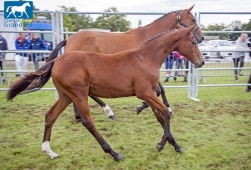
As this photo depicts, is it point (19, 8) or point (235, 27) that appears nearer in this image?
point (19, 8)

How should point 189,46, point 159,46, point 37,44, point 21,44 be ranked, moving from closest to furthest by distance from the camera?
1. point 159,46
2. point 189,46
3. point 21,44
4. point 37,44

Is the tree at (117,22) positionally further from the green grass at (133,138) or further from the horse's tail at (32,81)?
the horse's tail at (32,81)

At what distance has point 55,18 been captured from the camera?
19.6 ft

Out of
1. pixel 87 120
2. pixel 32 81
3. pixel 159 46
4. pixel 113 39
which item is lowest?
pixel 87 120

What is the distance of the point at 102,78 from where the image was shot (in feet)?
10.4

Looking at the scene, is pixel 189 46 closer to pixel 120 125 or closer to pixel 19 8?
pixel 120 125

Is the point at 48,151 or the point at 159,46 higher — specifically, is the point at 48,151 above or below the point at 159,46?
below

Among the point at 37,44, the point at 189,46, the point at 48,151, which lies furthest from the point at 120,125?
the point at 37,44

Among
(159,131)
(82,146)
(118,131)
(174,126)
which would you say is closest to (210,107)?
(174,126)

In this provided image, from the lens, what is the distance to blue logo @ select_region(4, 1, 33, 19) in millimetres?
5900

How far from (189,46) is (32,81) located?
2.13m

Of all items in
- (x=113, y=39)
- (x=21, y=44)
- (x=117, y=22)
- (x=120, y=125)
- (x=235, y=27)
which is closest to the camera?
(x=120, y=125)

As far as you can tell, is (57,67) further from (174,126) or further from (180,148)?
(174,126)

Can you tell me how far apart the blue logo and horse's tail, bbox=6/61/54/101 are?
326cm
